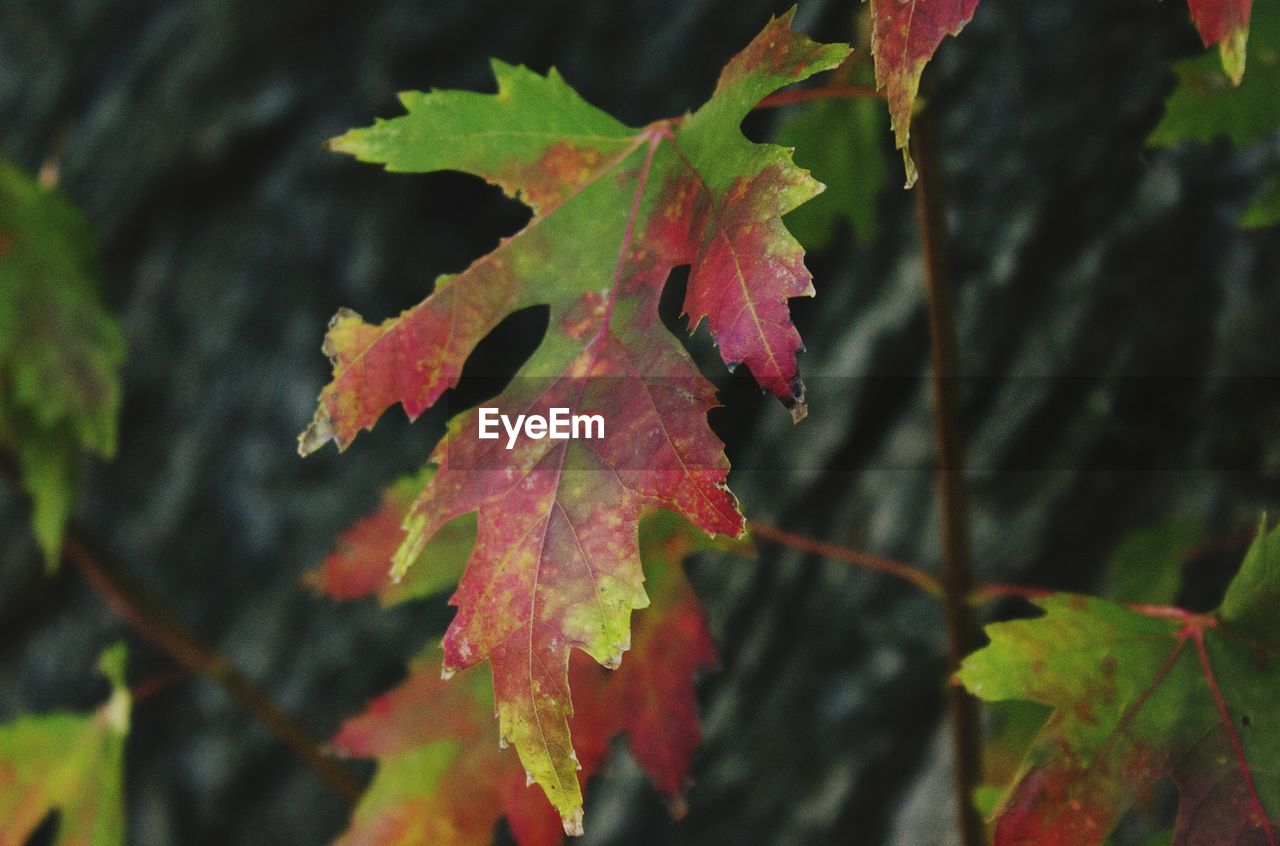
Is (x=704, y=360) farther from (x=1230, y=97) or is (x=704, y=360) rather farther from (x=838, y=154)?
(x=1230, y=97)

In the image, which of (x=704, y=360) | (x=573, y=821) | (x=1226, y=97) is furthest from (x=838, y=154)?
(x=573, y=821)

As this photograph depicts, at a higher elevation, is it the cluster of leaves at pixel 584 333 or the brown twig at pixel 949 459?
the cluster of leaves at pixel 584 333

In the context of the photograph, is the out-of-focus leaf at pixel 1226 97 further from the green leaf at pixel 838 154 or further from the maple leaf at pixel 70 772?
the maple leaf at pixel 70 772

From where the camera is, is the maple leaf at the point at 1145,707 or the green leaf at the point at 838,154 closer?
the maple leaf at the point at 1145,707

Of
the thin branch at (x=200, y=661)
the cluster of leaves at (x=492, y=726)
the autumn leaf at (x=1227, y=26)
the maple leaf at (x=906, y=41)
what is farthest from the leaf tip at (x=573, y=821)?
the thin branch at (x=200, y=661)

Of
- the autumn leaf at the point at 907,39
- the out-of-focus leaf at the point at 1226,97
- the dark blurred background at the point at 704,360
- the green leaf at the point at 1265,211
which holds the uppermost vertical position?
the autumn leaf at the point at 907,39

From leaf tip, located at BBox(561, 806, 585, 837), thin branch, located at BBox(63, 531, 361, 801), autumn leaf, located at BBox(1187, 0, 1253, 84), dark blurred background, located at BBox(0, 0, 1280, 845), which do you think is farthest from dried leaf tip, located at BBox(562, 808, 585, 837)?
dark blurred background, located at BBox(0, 0, 1280, 845)

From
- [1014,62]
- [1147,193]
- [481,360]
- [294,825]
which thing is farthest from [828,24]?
[294,825]
